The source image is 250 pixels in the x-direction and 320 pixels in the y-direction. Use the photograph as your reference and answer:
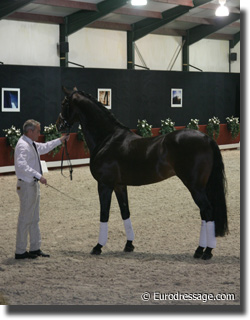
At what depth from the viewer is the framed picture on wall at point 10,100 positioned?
1484 centimetres

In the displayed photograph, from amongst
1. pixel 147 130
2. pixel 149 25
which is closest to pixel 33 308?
pixel 147 130

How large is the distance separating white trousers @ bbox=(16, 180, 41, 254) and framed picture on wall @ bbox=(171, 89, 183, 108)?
13.8 metres

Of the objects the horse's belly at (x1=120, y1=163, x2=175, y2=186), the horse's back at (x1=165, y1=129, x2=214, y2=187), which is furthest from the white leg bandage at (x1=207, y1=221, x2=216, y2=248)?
the horse's belly at (x1=120, y1=163, x2=175, y2=186)

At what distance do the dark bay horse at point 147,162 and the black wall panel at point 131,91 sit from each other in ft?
28.4

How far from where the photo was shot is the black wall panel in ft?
50.1

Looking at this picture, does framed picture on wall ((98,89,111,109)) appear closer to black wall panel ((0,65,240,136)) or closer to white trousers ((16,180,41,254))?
black wall panel ((0,65,240,136))

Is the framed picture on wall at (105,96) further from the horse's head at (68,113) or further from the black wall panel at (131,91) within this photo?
the horse's head at (68,113)

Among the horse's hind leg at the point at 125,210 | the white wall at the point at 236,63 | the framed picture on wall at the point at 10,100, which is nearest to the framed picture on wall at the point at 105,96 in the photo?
the framed picture on wall at the point at 10,100

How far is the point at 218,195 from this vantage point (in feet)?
19.7

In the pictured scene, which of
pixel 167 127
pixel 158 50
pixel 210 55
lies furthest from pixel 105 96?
pixel 210 55

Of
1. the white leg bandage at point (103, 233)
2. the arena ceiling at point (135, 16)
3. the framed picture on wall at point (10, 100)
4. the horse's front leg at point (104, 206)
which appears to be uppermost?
the arena ceiling at point (135, 16)

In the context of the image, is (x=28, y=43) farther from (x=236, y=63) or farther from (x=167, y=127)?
(x=236, y=63)

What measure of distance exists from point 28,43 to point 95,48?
250 centimetres

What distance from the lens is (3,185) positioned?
12000 millimetres
